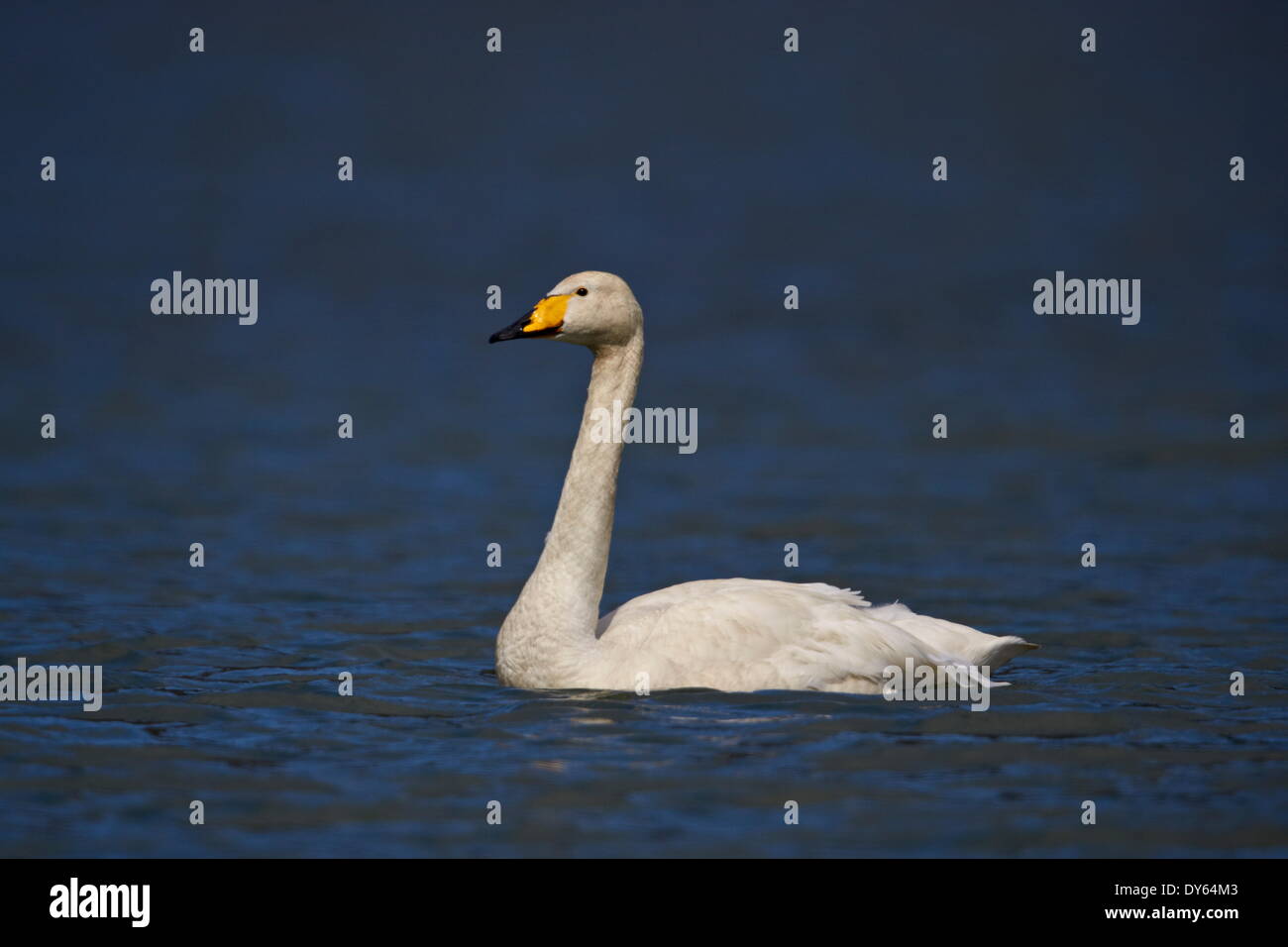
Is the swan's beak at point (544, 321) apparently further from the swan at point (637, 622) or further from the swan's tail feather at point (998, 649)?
the swan's tail feather at point (998, 649)

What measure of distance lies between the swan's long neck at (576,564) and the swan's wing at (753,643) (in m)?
0.25

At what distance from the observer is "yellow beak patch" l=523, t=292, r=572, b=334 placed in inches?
447

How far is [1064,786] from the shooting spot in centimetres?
971

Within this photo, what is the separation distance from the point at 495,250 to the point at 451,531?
15487mm

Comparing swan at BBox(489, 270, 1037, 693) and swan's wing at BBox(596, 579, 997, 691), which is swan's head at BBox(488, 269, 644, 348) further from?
swan's wing at BBox(596, 579, 997, 691)

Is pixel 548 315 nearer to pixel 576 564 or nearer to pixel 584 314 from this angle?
pixel 584 314

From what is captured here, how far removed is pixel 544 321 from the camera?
448 inches

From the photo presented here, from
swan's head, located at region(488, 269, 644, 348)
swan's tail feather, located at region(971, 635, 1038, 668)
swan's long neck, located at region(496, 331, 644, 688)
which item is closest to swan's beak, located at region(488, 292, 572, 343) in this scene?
swan's head, located at region(488, 269, 644, 348)

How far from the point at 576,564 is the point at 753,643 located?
46.1 inches

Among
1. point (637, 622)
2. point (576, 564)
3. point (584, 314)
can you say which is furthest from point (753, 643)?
point (584, 314)

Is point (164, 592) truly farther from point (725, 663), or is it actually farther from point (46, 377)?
point (46, 377)

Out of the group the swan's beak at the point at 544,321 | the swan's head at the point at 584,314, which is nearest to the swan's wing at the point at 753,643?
the swan's head at the point at 584,314

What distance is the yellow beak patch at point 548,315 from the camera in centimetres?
1136

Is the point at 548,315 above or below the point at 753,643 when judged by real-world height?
above
